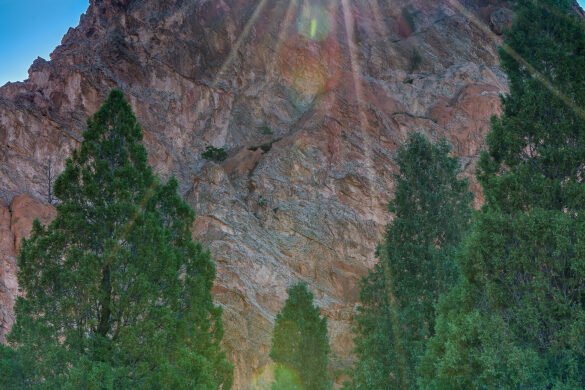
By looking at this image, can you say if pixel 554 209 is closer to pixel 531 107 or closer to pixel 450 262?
pixel 531 107

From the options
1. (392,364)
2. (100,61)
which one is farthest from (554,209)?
(100,61)

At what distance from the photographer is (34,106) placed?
134ft

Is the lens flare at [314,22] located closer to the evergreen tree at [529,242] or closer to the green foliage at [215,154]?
the green foliage at [215,154]

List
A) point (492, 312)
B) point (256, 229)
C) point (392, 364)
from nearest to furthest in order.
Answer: point (492, 312)
point (392, 364)
point (256, 229)

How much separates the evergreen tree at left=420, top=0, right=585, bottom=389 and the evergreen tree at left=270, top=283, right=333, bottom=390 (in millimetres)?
9073

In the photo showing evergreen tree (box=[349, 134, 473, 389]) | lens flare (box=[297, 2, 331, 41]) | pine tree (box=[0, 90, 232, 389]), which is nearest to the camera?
pine tree (box=[0, 90, 232, 389])

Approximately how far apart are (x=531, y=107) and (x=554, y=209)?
255cm

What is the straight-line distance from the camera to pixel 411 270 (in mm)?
15828

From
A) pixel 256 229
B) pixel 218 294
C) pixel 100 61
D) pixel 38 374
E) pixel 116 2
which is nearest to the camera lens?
pixel 38 374

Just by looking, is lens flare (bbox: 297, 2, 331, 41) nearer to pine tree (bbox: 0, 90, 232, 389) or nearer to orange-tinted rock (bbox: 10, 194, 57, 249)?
orange-tinted rock (bbox: 10, 194, 57, 249)

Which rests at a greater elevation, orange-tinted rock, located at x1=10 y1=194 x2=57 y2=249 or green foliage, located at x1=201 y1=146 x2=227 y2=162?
green foliage, located at x1=201 y1=146 x2=227 y2=162

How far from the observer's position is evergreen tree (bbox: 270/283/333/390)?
61.2 feet

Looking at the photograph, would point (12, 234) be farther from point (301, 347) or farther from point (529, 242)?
point (529, 242)

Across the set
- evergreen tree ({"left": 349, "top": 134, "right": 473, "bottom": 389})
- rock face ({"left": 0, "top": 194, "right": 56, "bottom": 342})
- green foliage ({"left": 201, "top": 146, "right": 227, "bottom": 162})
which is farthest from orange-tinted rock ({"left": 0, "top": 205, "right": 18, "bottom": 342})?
evergreen tree ({"left": 349, "top": 134, "right": 473, "bottom": 389})
